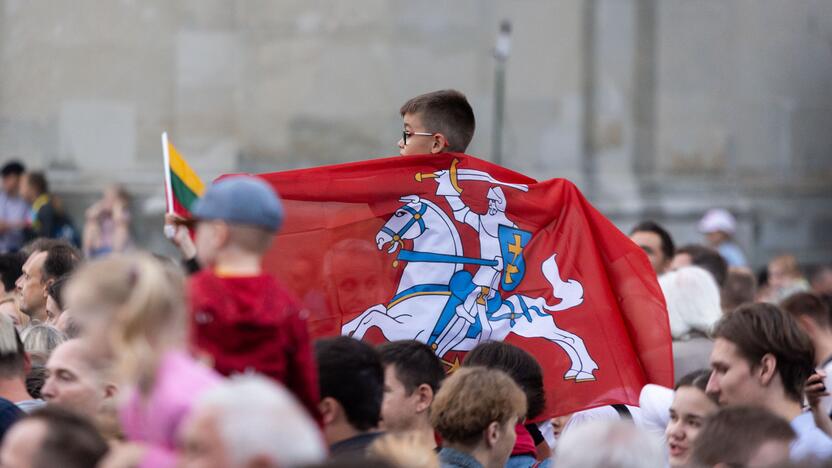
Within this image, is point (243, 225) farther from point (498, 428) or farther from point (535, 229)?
point (535, 229)

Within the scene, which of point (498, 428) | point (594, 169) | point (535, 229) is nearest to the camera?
point (498, 428)

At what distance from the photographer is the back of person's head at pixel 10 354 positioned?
5.54 m

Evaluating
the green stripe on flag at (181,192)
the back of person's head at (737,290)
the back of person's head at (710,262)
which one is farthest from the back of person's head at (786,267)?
the green stripe on flag at (181,192)

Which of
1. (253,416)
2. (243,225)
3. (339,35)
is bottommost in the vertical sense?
(253,416)

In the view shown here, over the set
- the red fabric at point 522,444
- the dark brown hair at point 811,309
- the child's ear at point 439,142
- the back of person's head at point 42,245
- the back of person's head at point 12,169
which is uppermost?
the child's ear at point 439,142

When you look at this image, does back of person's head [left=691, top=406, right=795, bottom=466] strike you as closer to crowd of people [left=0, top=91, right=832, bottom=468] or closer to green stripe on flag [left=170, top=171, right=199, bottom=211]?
crowd of people [left=0, top=91, right=832, bottom=468]

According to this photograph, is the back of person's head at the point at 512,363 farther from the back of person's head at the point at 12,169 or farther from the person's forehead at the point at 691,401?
the back of person's head at the point at 12,169

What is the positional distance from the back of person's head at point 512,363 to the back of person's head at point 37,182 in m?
8.97

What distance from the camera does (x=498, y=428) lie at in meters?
4.91

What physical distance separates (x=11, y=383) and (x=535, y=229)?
2.58 metres

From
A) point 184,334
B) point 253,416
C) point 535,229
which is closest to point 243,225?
point 184,334

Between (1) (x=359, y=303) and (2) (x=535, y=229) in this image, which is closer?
(1) (x=359, y=303)

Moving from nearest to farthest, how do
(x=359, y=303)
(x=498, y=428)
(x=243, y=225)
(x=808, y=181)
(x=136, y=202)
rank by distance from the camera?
1. (x=243, y=225)
2. (x=498, y=428)
3. (x=359, y=303)
4. (x=136, y=202)
5. (x=808, y=181)

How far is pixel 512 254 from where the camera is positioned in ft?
22.3
